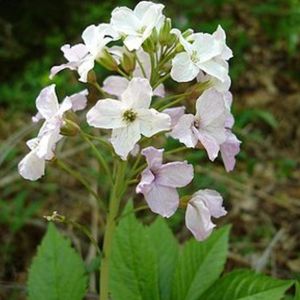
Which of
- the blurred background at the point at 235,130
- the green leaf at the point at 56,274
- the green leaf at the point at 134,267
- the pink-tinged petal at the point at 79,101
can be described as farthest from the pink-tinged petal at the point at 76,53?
the blurred background at the point at 235,130

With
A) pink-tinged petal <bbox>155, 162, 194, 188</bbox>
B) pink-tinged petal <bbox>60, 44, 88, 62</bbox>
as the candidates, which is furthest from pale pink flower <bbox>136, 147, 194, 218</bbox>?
pink-tinged petal <bbox>60, 44, 88, 62</bbox>

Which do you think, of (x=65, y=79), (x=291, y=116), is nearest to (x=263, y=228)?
(x=291, y=116)

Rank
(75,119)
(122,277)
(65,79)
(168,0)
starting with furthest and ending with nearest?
(168,0) < (65,79) < (122,277) < (75,119)

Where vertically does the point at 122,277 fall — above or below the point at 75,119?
below

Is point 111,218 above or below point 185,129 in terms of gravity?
below

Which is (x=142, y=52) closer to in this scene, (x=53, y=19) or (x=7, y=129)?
(x=7, y=129)

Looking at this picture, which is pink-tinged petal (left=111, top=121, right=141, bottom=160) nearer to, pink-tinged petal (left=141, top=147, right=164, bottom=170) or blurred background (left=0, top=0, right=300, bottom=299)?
pink-tinged petal (left=141, top=147, right=164, bottom=170)

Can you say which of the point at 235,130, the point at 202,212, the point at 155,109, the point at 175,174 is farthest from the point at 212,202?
the point at 235,130

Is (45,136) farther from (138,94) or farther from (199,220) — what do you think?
(199,220)
